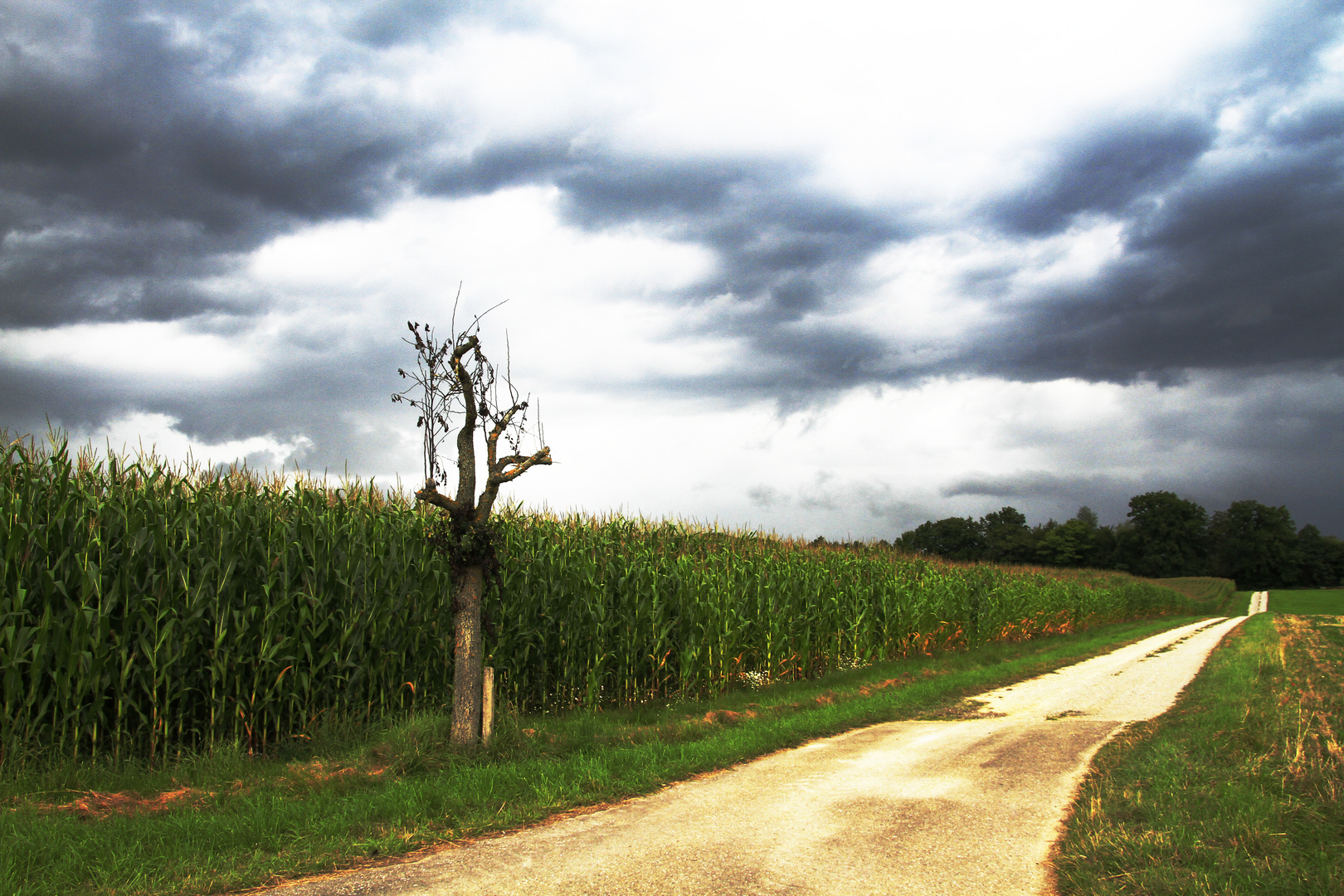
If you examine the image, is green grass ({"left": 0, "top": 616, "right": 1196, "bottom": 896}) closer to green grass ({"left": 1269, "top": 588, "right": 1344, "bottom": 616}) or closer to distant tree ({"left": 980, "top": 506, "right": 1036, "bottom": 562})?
green grass ({"left": 1269, "top": 588, "right": 1344, "bottom": 616})

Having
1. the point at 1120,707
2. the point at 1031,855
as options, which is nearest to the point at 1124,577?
the point at 1120,707

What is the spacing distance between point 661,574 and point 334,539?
19.5ft

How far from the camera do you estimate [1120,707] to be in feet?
40.4

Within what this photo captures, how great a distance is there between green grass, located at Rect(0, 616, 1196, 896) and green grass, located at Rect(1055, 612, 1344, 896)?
12.4 feet

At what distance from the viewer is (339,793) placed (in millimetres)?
6926

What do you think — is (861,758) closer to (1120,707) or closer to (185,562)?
(1120,707)

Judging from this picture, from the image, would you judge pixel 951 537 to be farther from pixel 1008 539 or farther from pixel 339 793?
pixel 339 793

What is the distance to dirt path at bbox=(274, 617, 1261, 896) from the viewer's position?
4934mm

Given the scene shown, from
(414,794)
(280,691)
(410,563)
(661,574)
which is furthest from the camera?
(661,574)

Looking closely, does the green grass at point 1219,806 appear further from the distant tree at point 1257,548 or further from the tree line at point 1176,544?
the distant tree at point 1257,548

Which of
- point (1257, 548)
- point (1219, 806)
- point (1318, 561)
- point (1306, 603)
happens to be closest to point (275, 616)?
point (1219, 806)

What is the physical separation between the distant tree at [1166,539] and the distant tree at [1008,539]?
12.2 metres

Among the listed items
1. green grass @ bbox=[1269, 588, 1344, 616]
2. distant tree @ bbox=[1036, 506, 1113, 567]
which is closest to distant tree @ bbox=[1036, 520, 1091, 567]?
distant tree @ bbox=[1036, 506, 1113, 567]

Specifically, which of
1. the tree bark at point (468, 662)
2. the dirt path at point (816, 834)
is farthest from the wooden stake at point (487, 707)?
the dirt path at point (816, 834)
